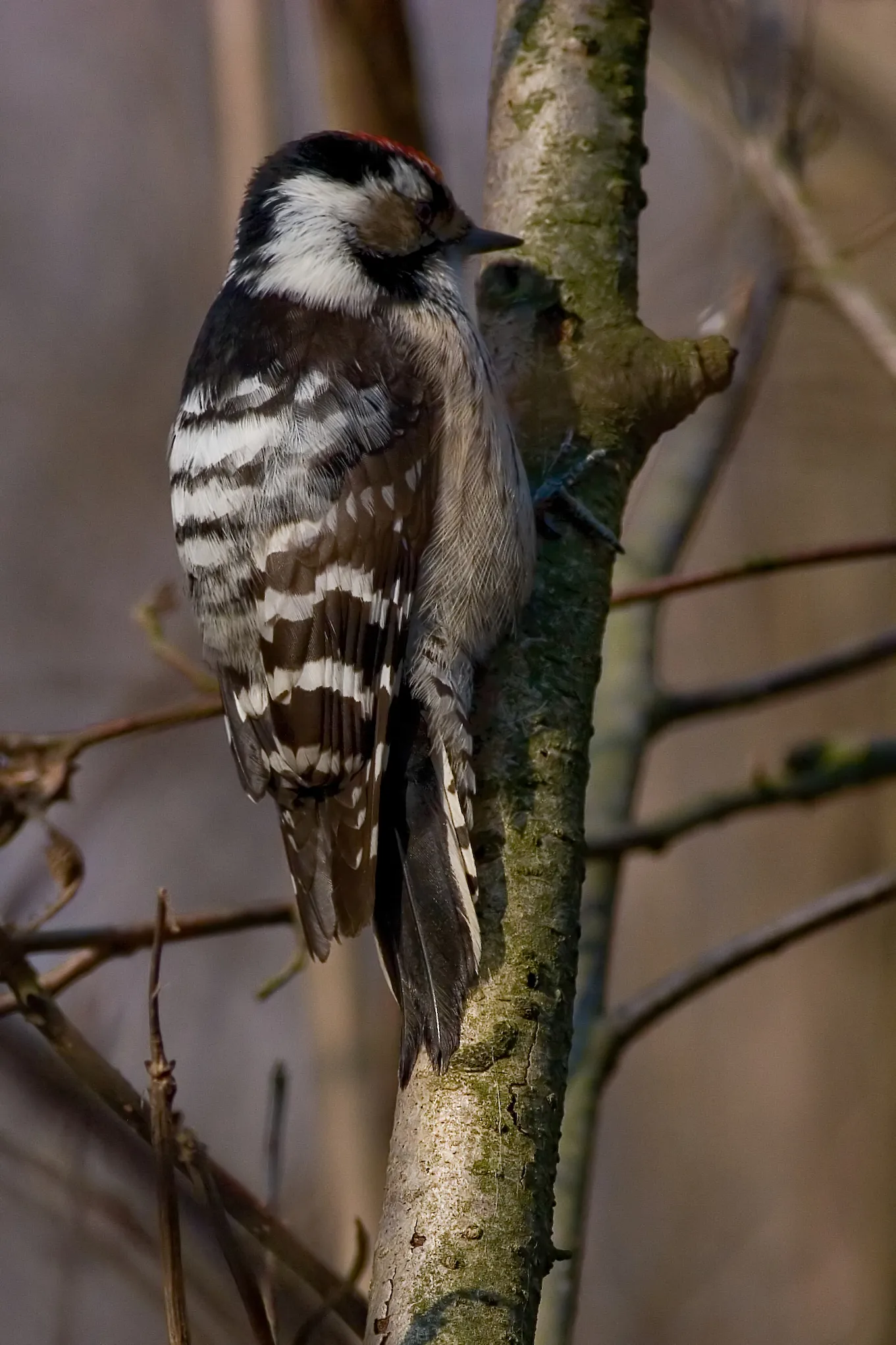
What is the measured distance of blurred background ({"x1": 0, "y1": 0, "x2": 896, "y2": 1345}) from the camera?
238 inches

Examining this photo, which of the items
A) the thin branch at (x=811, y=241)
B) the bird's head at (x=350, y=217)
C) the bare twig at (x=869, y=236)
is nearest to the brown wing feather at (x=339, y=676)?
the bird's head at (x=350, y=217)

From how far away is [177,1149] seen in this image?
144 centimetres

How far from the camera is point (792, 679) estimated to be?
3471 millimetres

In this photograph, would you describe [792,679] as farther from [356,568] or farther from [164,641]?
[164,641]

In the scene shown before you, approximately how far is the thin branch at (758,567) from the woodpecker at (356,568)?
38cm

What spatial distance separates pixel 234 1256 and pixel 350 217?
2596mm

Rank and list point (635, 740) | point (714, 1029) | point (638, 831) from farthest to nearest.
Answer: point (714, 1029), point (635, 740), point (638, 831)

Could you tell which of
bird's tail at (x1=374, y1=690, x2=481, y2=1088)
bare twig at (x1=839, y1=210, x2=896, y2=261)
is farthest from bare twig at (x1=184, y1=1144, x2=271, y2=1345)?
bare twig at (x1=839, y1=210, x2=896, y2=261)

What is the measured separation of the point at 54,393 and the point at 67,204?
107cm

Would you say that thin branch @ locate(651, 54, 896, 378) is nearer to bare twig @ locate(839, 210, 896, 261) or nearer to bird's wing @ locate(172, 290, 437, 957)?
bare twig @ locate(839, 210, 896, 261)

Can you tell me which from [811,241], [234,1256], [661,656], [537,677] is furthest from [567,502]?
[661,656]

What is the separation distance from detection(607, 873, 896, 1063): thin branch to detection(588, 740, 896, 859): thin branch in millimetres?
310

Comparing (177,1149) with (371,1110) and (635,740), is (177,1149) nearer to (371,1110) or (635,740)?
(635,740)

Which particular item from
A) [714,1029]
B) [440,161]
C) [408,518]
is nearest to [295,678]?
[408,518]
